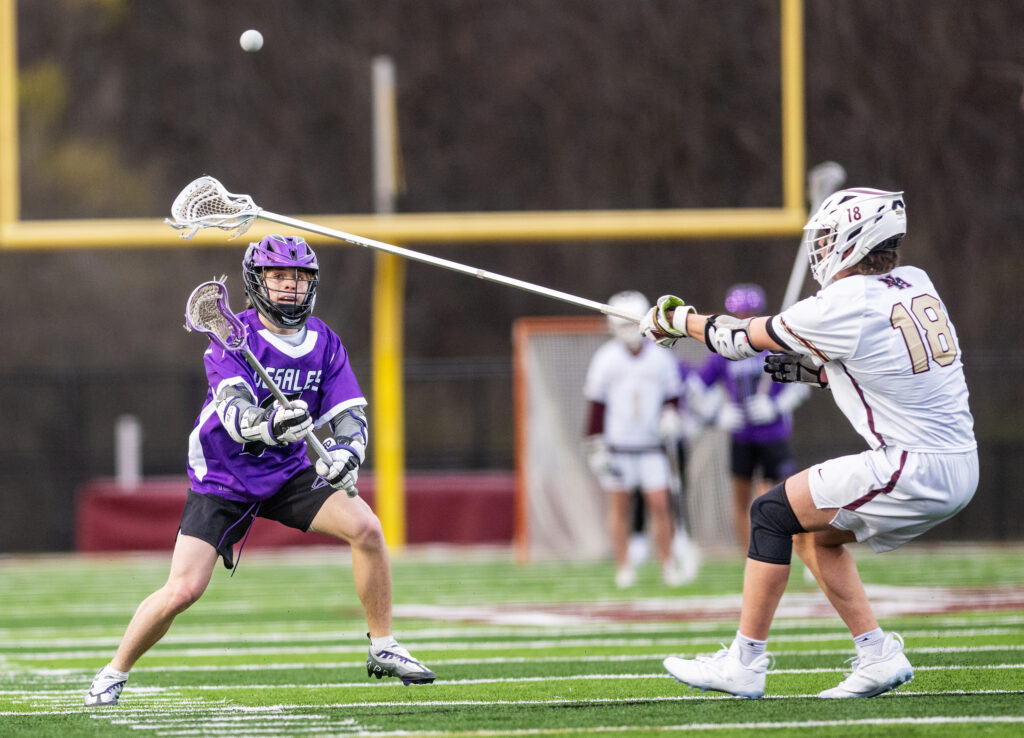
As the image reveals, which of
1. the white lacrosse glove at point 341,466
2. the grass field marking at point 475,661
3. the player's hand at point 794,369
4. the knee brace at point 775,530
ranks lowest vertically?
the grass field marking at point 475,661

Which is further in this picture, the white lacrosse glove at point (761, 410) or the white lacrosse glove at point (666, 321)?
the white lacrosse glove at point (761, 410)

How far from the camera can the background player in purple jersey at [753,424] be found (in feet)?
38.5

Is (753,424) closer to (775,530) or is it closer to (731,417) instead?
(731,417)

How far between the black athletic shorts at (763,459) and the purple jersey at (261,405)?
6324 mm

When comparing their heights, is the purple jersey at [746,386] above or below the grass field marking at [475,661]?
above

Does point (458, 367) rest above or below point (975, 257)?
below

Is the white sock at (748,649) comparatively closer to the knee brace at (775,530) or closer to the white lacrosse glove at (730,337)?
the knee brace at (775,530)

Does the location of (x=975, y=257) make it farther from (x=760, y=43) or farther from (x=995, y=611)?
(x=995, y=611)

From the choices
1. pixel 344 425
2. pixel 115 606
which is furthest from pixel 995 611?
pixel 115 606

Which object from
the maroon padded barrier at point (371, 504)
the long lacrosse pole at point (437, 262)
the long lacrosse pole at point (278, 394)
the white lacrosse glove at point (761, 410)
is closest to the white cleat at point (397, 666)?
the long lacrosse pole at point (278, 394)

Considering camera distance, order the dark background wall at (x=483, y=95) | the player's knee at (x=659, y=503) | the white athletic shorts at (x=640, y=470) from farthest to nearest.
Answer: the dark background wall at (x=483, y=95) → the white athletic shorts at (x=640, y=470) → the player's knee at (x=659, y=503)

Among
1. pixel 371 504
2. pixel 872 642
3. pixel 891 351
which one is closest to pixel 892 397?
pixel 891 351

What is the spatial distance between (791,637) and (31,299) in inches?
832

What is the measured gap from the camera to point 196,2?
13.4m
